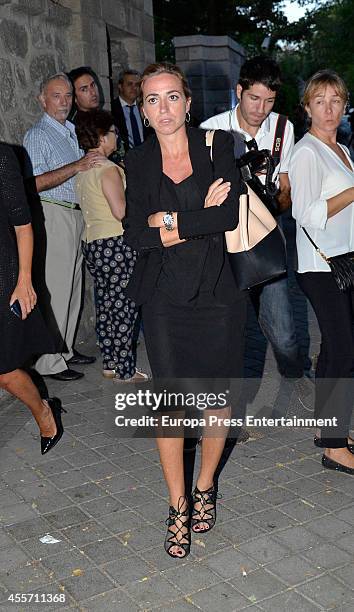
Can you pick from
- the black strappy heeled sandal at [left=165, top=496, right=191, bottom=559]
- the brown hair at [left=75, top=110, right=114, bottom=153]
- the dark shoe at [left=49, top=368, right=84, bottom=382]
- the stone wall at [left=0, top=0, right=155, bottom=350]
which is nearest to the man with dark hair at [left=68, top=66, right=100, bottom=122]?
the stone wall at [left=0, top=0, right=155, bottom=350]

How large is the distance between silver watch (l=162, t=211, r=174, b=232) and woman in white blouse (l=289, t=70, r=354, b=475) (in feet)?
3.54

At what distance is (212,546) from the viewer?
3645 millimetres

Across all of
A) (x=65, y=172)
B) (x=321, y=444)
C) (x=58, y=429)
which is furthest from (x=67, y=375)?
(x=321, y=444)

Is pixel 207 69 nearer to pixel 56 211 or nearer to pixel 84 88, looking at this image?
pixel 84 88

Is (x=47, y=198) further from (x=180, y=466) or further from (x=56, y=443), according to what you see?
(x=180, y=466)

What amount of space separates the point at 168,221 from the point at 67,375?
306cm

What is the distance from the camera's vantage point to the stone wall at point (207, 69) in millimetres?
16094

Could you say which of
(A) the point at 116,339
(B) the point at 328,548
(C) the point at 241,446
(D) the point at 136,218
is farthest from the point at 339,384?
(A) the point at 116,339

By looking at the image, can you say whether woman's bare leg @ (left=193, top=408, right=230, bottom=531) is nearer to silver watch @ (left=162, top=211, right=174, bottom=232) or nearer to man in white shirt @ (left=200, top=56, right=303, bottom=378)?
silver watch @ (left=162, top=211, right=174, bottom=232)

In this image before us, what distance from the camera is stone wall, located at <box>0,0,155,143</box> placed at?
6238 millimetres

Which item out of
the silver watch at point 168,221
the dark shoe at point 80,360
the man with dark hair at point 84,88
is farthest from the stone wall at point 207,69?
the silver watch at point 168,221

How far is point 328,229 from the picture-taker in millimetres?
4348

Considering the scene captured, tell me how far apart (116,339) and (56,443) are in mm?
1358

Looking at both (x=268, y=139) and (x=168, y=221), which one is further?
(x=268, y=139)
